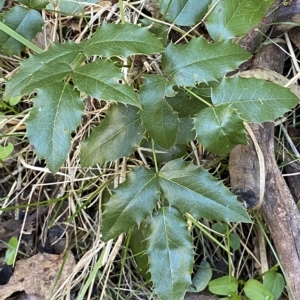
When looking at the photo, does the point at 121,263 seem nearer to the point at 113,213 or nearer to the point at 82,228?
the point at 82,228

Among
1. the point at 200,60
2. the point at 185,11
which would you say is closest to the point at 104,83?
the point at 200,60

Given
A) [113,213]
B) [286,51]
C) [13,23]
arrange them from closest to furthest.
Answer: [113,213] < [13,23] < [286,51]

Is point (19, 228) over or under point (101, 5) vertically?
under

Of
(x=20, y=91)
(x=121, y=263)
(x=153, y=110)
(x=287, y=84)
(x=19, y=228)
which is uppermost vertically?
(x=20, y=91)

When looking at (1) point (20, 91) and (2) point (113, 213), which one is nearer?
(1) point (20, 91)

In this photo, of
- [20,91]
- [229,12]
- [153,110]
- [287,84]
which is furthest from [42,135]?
[287,84]

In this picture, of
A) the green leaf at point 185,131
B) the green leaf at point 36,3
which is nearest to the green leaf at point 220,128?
the green leaf at point 185,131
